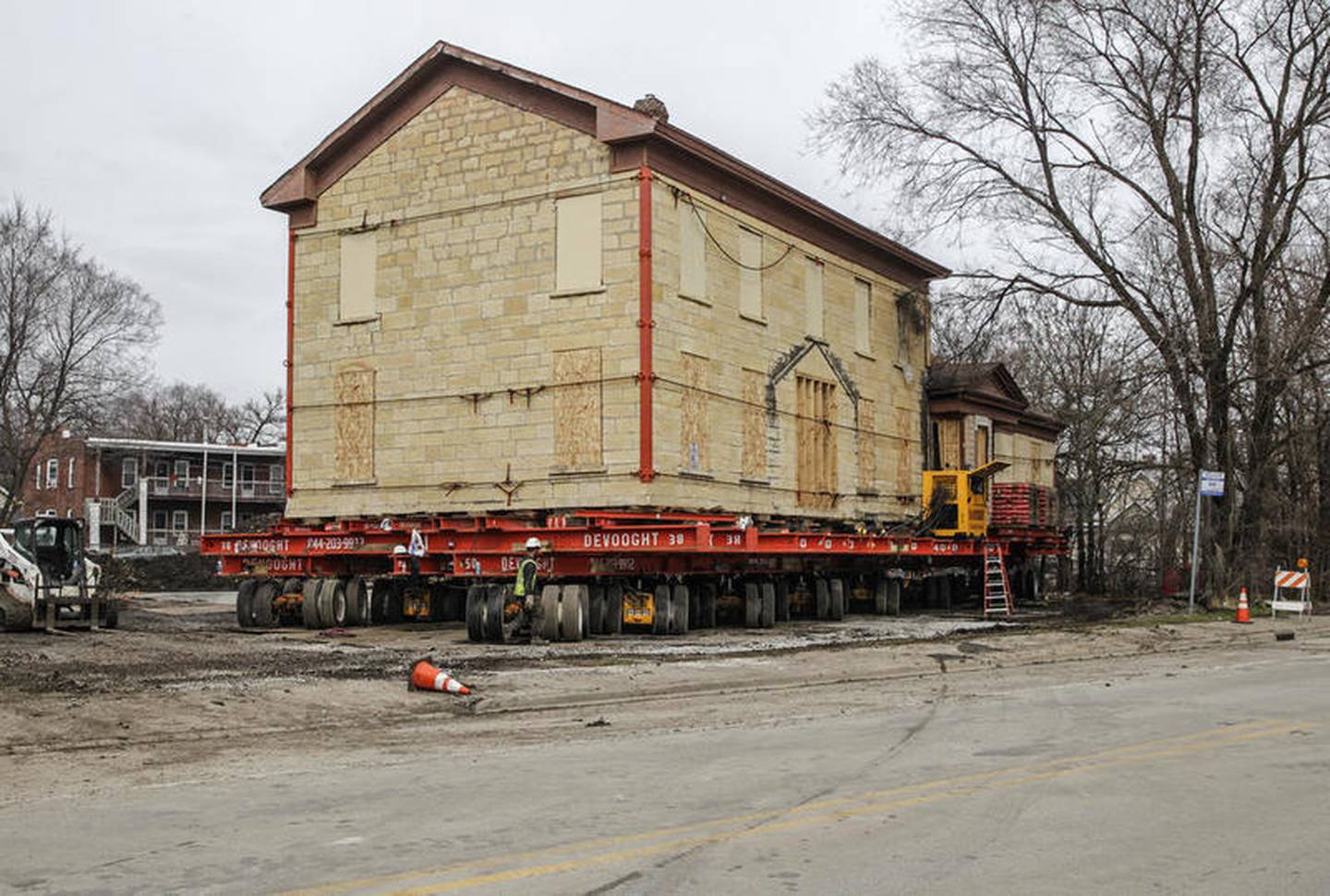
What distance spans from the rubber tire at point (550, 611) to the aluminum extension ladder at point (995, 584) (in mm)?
13802

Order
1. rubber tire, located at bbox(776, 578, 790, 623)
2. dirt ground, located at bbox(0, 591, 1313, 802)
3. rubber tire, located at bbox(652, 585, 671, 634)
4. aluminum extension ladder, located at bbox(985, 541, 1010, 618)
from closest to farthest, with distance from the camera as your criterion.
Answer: dirt ground, located at bbox(0, 591, 1313, 802) → rubber tire, located at bbox(652, 585, 671, 634) → rubber tire, located at bbox(776, 578, 790, 623) → aluminum extension ladder, located at bbox(985, 541, 1010, 618)

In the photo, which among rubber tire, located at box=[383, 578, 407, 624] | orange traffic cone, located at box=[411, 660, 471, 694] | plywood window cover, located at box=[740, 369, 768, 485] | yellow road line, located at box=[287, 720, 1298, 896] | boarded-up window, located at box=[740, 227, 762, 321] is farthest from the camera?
boarded-up window, located at box=[740, 227, 762, 321]

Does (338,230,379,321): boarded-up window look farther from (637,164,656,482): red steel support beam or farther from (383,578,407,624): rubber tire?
(637,164,656,482): red steel support beam

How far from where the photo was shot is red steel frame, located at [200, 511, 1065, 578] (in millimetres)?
21688

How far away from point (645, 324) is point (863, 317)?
977 centimetres

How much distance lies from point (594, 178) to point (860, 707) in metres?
14.0

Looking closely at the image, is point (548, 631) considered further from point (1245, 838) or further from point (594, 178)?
point (1245, 838)

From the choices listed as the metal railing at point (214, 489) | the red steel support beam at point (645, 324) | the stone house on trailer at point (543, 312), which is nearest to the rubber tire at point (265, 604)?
the stone house on trailer at point (543, 312)

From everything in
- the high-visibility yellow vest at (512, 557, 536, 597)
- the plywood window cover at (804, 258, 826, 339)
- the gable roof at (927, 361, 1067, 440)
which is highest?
the plywood window cover at (804, 258, 826, 339)

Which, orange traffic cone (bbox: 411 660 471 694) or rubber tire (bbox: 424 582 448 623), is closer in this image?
orange traffic cone (bbox: 411 660 471 694)

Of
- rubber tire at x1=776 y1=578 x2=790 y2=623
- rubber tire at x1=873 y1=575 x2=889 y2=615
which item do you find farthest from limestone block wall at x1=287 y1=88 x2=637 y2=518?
rubber tire at x1=873 y1=575 x2=889 y2=615

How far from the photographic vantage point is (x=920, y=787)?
8.55 metres

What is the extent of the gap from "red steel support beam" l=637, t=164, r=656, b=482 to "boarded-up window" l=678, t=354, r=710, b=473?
3.44 ft

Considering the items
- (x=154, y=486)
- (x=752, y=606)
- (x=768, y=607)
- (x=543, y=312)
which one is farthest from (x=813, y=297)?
(x=154, y=486)
